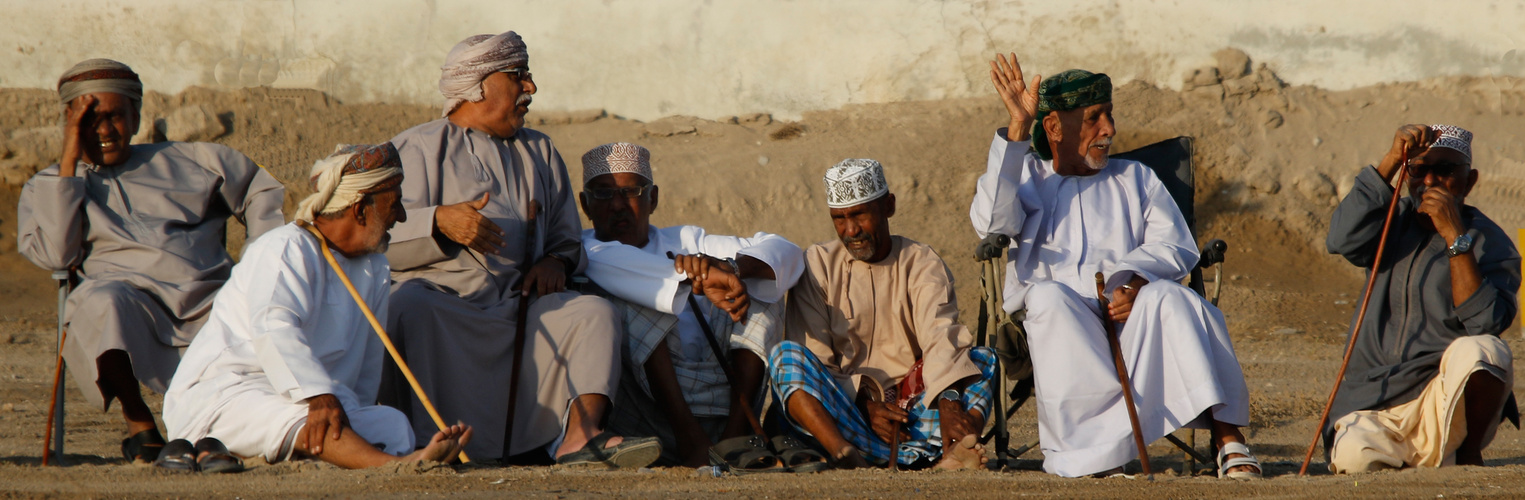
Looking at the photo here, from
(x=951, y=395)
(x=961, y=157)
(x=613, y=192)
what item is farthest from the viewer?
(x=961, y=157)

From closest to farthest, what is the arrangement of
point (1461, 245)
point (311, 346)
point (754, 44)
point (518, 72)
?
point (311, 346), point (1461, 245), point (518, 72), point (754, 44)

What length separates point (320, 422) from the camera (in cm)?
365

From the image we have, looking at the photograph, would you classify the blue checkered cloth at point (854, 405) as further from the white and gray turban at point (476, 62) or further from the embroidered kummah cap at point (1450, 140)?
the embroidered kummah cap at point (1450, 140)

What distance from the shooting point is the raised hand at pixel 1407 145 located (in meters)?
4.33

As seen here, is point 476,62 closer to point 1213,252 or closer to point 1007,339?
point 1007,339

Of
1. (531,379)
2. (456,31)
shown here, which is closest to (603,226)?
(531,379)

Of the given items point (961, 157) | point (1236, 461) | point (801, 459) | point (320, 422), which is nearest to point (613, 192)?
point (801, 459)

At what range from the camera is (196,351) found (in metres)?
3.88

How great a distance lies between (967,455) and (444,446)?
1.64 meters

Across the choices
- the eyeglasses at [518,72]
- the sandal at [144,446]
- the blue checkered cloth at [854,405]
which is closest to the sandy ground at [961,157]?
the blue checkered cloth at [854,405]

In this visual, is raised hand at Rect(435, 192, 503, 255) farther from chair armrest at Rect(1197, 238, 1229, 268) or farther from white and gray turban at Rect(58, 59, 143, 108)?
chair armrest at Rect(1197, 238, 1229, 268)

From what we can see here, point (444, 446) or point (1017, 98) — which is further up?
point (1017, 98)

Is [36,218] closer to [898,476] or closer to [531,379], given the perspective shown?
[531,379]

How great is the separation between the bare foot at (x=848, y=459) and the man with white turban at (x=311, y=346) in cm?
120
